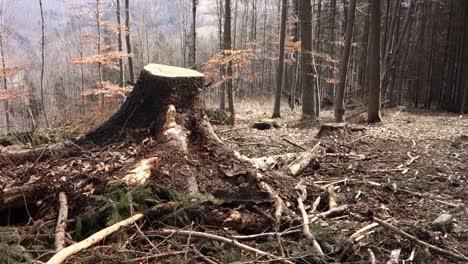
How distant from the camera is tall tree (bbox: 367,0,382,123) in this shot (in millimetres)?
10639

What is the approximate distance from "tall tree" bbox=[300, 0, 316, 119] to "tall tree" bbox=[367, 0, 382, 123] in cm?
173

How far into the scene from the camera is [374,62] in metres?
11.1

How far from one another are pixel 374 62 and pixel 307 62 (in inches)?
77.6

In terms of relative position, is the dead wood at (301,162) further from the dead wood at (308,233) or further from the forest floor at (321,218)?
the dead wood at (308,233)

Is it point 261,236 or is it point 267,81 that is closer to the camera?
point 261,236

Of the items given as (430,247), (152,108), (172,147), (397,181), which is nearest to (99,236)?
(172,147)

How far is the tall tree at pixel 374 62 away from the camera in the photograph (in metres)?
10.6

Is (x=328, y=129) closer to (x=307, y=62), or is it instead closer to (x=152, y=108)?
(x=307, y=62)

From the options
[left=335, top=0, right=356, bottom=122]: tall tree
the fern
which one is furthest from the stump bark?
[left=335, top=0, right=356, bottom=122]: tall tree

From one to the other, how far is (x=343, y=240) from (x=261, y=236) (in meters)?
0.63

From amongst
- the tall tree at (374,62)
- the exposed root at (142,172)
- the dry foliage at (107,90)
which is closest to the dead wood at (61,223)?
the exposed root at (142,172)

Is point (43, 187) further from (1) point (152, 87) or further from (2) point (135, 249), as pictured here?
(1) point (152, 87)

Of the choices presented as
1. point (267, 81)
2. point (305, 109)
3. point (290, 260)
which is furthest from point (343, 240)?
point (267, 81)

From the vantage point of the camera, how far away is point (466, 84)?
63.2ft
